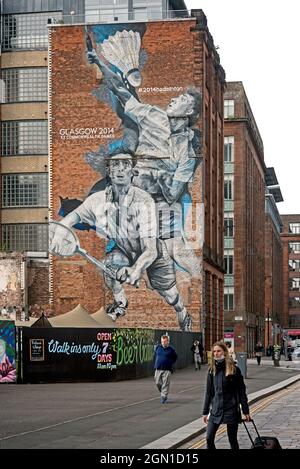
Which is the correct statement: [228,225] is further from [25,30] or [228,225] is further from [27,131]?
[25,30]

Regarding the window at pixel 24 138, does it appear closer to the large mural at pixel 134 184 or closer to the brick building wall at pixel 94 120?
the brick building wall at pixel 94 120

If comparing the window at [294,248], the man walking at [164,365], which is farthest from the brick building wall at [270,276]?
the man walking at [164,365]

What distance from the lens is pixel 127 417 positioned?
2141 centimetres

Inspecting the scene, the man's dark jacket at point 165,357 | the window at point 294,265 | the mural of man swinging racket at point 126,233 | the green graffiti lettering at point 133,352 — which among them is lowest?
the green graffiti lettering at point 133,352

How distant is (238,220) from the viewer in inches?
3898

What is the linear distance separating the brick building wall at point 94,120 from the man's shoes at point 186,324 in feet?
1.13

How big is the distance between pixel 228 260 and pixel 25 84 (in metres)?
34.7

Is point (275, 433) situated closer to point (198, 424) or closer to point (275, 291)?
point (198, 424)

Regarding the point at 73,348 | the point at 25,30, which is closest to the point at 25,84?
the point at 25,30

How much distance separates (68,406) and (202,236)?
38.6 meters

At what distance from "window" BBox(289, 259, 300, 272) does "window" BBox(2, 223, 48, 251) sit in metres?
126

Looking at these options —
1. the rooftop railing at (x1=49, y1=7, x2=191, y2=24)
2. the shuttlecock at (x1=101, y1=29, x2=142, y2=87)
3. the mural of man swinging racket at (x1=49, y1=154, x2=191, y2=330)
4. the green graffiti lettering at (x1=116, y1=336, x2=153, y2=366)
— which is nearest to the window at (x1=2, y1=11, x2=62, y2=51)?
the rooftop railing at (x1=49, y1=7, x2=191, y2=24)

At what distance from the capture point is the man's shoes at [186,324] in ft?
203
